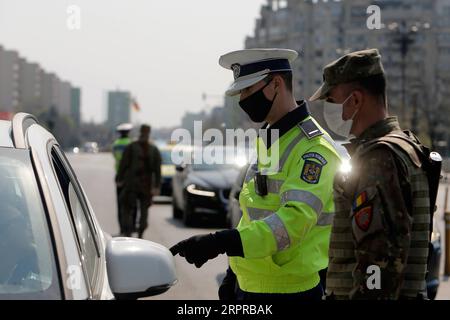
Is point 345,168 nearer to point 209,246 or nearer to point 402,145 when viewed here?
point 402,145

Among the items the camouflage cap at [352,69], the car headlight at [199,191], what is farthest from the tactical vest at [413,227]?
the car headlight at [199,191]

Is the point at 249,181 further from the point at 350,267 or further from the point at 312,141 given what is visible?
the point at 350,267

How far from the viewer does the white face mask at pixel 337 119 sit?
3.45 meters

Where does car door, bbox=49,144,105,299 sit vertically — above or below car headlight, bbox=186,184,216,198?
above

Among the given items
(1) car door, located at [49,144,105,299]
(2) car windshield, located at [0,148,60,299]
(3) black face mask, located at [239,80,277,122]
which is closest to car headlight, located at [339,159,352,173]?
(3) black face mask, located at [239,80,277,122]

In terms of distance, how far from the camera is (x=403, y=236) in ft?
9.75

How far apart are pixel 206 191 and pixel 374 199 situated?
545 inches

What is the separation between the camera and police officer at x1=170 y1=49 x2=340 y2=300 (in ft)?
11.8

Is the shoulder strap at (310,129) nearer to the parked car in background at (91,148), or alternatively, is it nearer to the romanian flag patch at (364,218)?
the romanian flag patch at (364,218)

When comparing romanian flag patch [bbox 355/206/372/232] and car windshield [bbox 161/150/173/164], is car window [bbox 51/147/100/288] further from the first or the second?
car windshield [bbox 161/150/173/164]

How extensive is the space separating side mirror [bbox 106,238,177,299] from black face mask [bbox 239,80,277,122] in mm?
1034

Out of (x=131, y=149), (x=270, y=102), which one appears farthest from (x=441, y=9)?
(x=270, y=102)

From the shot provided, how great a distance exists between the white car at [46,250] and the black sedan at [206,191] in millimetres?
13159

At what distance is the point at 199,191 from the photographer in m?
16.9
